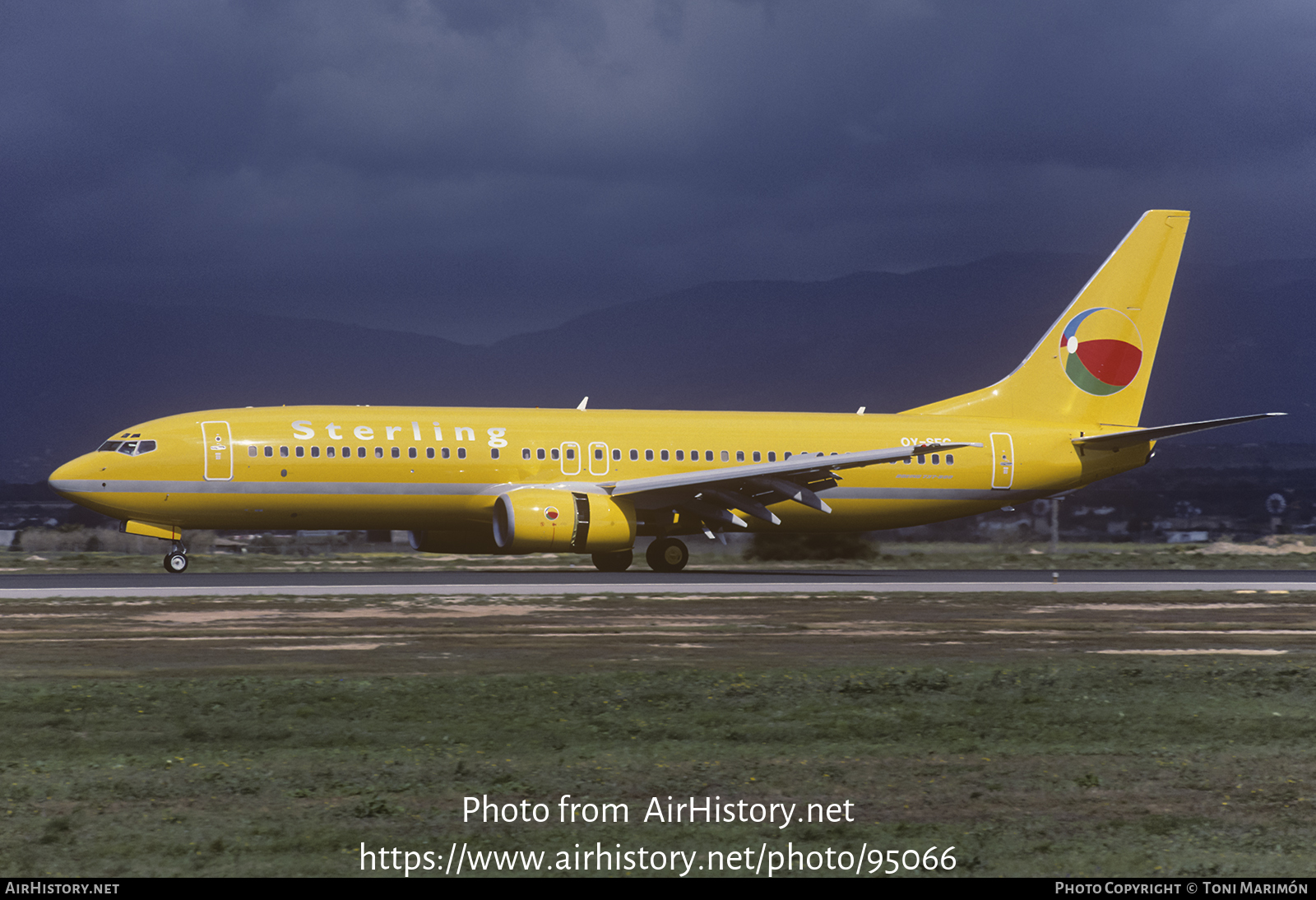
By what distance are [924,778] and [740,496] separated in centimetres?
2534

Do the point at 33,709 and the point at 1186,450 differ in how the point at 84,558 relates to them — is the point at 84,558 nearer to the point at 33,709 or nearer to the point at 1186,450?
the point at 33,709

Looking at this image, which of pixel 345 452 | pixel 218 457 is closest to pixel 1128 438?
pixel 345 452

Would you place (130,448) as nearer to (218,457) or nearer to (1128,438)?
(218,457)

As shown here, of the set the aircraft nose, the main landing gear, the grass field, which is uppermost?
the aircraft nose

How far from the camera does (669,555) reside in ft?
119

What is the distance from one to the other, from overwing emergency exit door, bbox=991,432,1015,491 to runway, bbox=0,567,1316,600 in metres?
3.19

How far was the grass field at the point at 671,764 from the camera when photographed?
8141 mm

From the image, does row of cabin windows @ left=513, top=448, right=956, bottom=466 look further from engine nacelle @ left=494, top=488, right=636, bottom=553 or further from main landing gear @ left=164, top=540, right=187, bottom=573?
main landing gear @ left=164, top=540, right=187, bottom=573

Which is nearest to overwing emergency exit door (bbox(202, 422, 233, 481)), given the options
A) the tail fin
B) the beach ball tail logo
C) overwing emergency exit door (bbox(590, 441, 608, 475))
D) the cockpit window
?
the cockpit window

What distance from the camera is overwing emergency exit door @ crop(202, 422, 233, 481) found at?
3250cm

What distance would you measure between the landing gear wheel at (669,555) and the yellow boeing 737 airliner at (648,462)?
0.05 meters

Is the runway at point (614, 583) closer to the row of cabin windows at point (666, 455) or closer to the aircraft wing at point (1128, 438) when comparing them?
the row of cabin windows at point (666, 455)
